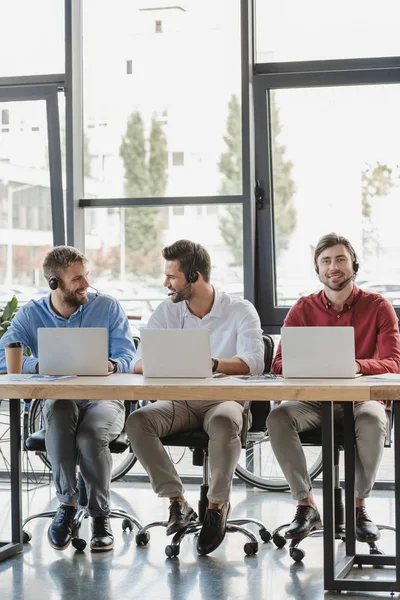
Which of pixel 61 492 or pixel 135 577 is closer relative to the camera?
pixel 135 577

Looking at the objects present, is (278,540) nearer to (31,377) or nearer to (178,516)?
(178,516)

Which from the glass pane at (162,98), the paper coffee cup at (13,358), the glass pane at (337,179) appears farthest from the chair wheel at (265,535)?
the glass pane at (162,98)

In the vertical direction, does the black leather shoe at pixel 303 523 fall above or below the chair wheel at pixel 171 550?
above

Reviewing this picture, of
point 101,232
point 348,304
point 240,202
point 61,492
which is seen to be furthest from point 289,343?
point 101,232

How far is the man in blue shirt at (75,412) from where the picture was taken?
3709mm

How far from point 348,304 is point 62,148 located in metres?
2.17

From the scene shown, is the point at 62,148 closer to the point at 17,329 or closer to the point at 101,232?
the point at 101,232

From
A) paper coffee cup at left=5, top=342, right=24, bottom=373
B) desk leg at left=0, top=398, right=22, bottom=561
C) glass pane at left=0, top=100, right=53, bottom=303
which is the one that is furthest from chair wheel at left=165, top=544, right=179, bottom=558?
glass pane at left=0, top=100, right=53, bottom=303

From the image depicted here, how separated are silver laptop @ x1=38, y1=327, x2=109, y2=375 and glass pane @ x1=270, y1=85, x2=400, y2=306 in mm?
1806

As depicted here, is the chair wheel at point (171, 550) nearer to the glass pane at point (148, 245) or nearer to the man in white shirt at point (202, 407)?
the man in white shirt at point (202, 407)

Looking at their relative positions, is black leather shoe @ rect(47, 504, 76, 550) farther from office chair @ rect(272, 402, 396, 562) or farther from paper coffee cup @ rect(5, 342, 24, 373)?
office chair @ rect(272, 402, 396, 562)

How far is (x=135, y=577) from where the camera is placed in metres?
3.37

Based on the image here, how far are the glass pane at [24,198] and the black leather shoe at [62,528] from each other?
192 centimetres

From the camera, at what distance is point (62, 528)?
3680 mm
